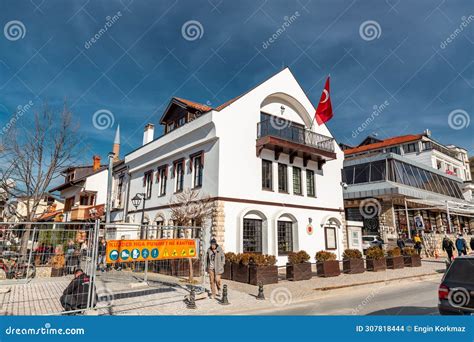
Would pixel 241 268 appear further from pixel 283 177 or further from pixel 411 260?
pixel 411 260

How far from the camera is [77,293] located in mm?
7301

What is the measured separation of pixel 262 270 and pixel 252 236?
4866mm

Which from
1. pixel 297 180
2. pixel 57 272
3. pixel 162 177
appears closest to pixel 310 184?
pixel 297 180

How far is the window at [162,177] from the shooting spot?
2092 centimetres

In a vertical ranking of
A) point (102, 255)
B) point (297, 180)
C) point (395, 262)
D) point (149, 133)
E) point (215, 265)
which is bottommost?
Answer: point (395, 262)

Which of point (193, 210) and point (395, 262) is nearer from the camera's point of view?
point (193, 210)

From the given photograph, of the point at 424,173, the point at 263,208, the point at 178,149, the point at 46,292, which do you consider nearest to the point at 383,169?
the point at 424,173

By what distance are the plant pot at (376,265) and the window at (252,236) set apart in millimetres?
5987

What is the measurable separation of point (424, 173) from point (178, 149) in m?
27.6

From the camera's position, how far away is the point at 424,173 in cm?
3238
